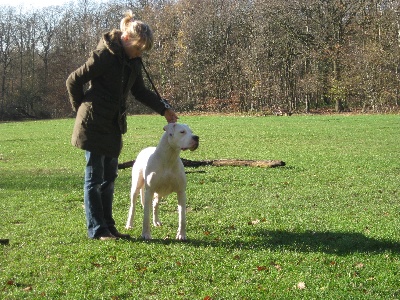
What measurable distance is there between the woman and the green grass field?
20.1 inches

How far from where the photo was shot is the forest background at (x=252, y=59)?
4149 centimetres

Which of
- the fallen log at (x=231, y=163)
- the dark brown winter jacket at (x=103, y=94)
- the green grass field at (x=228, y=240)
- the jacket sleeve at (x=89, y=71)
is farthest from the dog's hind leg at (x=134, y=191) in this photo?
the fallen log at (x=231, y=163)

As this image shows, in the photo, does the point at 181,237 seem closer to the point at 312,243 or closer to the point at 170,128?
the point at 170,128

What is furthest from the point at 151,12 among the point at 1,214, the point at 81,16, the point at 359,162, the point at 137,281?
the point at 137,281

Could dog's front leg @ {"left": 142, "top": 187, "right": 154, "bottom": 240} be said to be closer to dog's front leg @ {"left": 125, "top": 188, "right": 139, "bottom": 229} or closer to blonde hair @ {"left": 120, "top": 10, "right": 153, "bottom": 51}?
dog's front leg @ {"left": 125, "top": 188, "right": 139, "bottom": 229}

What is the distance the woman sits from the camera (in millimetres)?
6125

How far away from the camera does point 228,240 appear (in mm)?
6465

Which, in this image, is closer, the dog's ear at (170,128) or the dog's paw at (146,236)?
the dog's ear at (170,128)

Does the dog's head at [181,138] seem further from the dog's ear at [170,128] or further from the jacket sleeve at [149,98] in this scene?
the jacket sleeve at [149,98]

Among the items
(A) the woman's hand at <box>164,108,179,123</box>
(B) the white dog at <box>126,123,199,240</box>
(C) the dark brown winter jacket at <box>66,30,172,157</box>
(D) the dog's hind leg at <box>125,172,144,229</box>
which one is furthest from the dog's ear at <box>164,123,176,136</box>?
(D) the dog's hind leg at <box>125,172,144,229</box>

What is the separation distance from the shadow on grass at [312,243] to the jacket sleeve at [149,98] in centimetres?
161

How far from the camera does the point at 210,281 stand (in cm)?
501

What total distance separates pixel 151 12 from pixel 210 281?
158ft

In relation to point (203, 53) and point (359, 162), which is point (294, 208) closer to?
point (359, 162)
